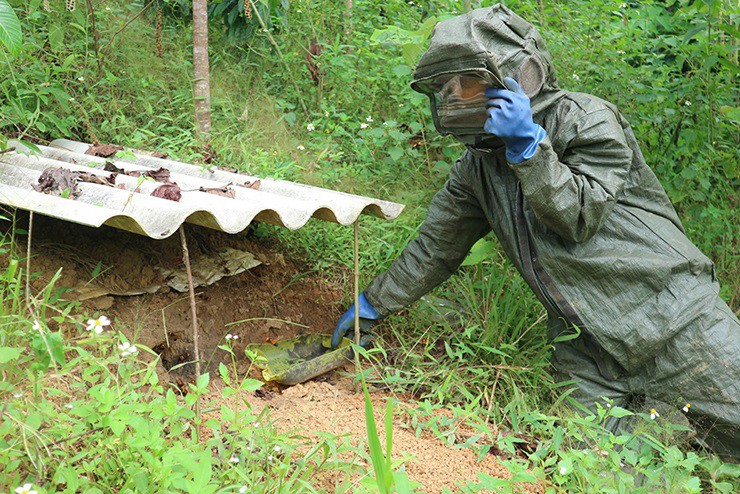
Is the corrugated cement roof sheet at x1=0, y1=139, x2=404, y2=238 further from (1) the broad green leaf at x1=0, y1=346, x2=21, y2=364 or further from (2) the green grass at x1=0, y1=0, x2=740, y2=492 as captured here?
(1) the broad green leaf at x1=0, y1=346, x2=21, y2=364

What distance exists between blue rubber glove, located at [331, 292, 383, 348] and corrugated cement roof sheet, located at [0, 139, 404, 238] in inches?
20.3

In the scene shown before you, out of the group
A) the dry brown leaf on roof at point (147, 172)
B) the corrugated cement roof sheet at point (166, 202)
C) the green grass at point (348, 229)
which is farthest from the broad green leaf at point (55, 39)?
the dry brown leaf on roof at point (147, 172)

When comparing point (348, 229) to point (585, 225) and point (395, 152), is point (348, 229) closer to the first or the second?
point (395, 152)

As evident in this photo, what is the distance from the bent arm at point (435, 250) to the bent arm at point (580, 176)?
1.95ft

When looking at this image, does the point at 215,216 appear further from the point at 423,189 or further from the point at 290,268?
the point at 423,189

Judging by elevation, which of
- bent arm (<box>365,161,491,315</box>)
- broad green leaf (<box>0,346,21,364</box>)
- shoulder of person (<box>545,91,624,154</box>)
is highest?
shoulder of person (<box>545,91,624,154</box>)

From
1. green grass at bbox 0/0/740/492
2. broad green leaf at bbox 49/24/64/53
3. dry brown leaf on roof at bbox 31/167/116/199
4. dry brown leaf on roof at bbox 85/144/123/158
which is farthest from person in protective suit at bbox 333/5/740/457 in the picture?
broad green leaf at bbox 49/24/64/53

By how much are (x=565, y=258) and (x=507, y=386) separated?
2.36 ft

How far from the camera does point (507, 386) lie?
3.29 m

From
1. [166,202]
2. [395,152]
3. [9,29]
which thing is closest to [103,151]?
[9,29]

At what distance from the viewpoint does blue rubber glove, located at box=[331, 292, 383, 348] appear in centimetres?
342

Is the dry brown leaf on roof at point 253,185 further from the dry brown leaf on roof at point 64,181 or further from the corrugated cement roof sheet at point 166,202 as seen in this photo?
the dry brown leaf on roof at point 64,181

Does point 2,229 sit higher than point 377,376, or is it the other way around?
point 2,229

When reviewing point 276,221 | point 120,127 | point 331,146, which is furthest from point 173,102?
point 276,221
